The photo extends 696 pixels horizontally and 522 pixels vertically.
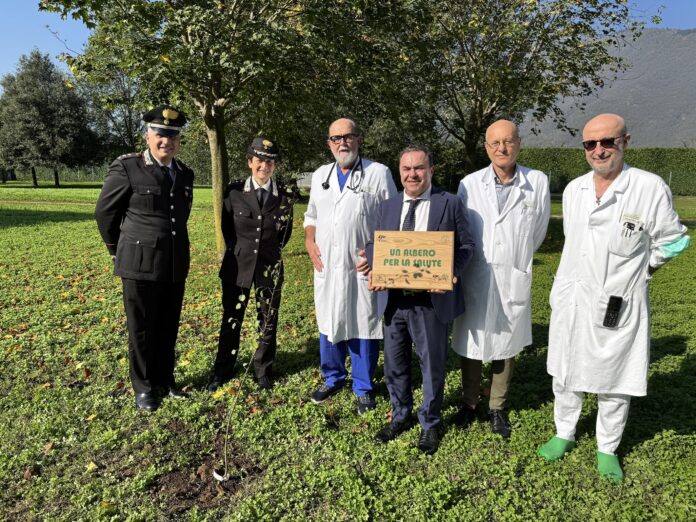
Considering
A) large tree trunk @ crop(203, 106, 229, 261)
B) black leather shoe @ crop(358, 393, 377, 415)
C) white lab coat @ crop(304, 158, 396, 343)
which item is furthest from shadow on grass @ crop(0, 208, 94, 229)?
black leather shoe @ crop(358, 393, 377, 415)

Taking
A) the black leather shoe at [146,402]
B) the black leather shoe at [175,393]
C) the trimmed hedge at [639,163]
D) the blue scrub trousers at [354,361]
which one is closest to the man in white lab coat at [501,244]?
the blue scrub trousers at [354,361]

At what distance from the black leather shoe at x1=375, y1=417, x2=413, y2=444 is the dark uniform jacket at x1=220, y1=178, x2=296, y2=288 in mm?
1666

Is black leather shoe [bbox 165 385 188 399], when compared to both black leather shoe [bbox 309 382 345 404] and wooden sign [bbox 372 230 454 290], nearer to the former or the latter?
black leather shoe [bbox 309 382 345 404]

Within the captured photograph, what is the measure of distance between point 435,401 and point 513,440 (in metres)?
0.77

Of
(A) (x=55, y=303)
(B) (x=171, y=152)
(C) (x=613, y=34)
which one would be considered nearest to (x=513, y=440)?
(B) (x=171, y=152)

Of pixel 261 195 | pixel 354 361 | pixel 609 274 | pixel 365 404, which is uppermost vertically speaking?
pixel 261 195

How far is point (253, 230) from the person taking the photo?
460 cm

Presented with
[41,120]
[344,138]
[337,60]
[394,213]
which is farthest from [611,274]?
[41,120]

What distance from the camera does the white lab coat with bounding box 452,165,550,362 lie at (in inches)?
146

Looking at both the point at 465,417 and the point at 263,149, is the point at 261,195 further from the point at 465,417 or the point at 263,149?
the point at 465,417

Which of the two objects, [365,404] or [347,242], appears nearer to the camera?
[347,242]

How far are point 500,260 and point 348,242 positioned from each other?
1303 millimetres

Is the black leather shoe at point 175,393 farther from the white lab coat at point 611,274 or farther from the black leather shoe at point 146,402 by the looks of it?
the white lab coat at point 611,274

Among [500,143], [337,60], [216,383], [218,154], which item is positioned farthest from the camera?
[218,154]
